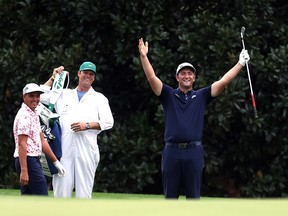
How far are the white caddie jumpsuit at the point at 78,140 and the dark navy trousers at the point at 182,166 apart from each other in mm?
1001

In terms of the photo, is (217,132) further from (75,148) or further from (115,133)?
(75,148)

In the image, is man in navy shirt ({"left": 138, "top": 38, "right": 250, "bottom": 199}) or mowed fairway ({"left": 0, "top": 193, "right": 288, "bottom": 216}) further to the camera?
man in navy shirt ({"left": 138, "top": 38, "right": 250, "bottom": 199})

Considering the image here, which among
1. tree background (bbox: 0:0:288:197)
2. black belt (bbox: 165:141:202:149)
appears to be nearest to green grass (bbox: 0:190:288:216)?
black belt (bbox: 165:141:202:149)

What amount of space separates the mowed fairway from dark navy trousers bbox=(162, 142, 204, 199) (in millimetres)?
5666

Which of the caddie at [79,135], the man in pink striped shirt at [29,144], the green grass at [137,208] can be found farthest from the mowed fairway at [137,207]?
the caddie at [79,135]

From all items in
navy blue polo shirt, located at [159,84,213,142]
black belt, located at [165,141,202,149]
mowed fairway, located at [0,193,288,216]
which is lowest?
mowed fairway, located at [0,193,288,216]

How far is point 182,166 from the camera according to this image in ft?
25.0

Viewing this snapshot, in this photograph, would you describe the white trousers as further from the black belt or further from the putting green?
the putting green

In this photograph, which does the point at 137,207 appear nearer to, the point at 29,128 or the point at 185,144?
the point at 29,128

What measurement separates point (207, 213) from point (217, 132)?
1262 centimetres

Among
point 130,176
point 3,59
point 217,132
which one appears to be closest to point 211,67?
point 217,132

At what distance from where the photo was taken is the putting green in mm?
1770

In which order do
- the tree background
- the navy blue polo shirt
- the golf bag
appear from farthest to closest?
the tree background → the golf bag → the navy blue polo shirt

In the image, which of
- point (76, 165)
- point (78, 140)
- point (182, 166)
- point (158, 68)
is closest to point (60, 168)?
point (76, 165)
